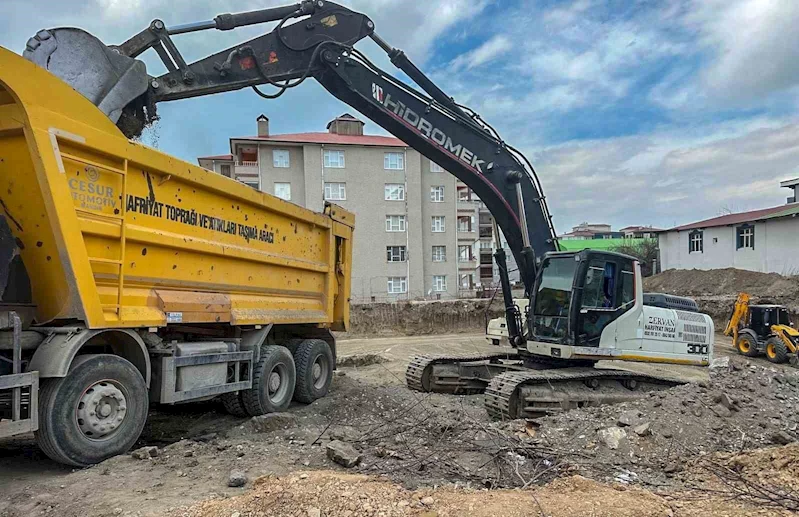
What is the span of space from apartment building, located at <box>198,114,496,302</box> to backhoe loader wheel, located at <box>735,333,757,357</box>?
21.6m

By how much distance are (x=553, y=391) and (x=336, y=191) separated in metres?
31.2

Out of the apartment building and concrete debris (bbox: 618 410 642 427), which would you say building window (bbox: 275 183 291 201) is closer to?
the apartment building

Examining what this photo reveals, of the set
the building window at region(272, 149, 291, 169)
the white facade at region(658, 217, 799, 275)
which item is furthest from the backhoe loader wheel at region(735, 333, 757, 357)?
the building window at region(272, 149, 291, 169)

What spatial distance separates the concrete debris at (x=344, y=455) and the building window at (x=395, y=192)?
33.7 meters

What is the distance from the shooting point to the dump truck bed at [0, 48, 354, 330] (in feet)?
14.9

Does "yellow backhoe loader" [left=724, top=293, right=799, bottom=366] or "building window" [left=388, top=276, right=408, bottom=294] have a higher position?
"building window" [left=388, top=276, right=408, bottom=294]

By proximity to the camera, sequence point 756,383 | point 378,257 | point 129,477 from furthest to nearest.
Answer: point 378,257
point 756,383
point 129,477

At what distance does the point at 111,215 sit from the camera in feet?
16.5

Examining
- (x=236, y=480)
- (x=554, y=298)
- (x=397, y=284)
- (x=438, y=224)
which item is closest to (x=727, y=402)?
(x=554, y=298)

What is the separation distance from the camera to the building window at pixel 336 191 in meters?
37.5

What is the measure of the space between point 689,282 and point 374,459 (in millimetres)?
29178

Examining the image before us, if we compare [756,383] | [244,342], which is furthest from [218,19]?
[756,383]

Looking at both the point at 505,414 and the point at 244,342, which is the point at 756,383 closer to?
the point at 505,414

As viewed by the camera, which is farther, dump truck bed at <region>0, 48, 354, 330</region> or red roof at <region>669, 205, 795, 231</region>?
red roof at <region>669, 205, 795, 231</region>
